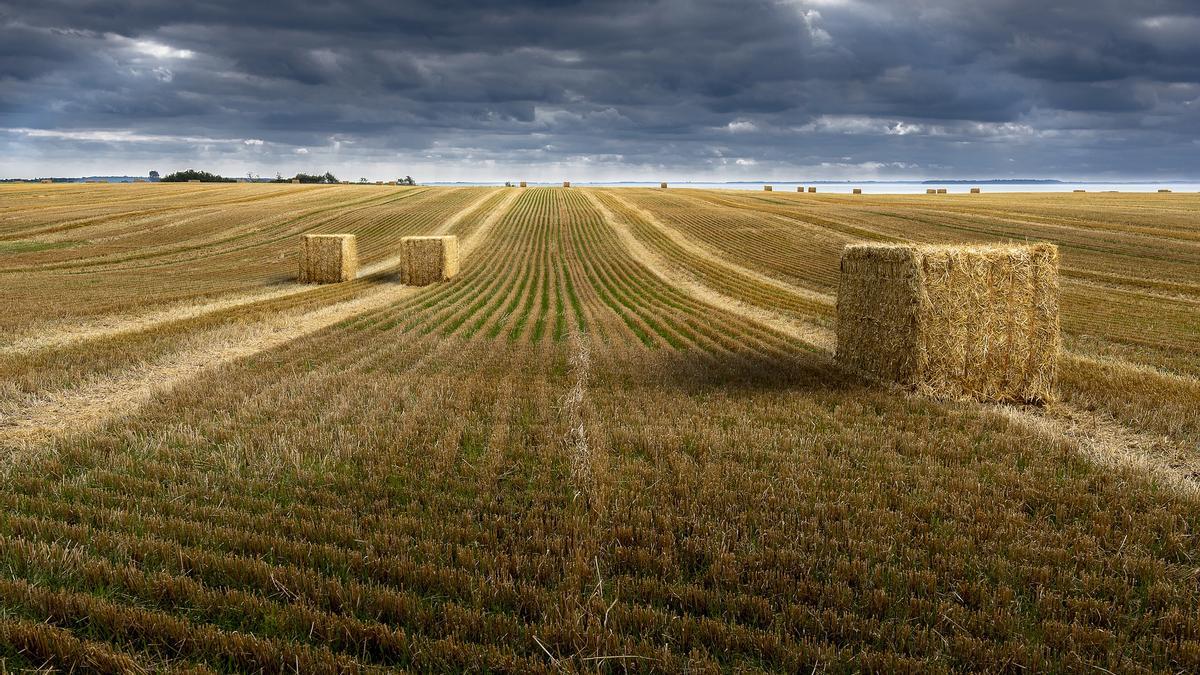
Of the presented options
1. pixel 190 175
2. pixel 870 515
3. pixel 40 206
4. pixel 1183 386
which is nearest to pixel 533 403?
pixel 870 515

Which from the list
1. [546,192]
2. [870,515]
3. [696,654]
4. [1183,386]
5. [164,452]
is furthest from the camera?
[546,192]

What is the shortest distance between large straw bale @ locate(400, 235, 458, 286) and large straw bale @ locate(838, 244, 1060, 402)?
20.6m

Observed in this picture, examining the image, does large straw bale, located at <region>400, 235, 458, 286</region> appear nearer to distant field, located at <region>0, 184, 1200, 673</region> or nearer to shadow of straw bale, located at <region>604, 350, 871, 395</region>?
distant field, located at <region>0, 184, 1200, 673</region>

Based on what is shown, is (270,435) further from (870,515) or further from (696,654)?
(870,515)

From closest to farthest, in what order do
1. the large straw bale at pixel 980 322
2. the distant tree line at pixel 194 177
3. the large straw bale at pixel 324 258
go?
the large straw bale at pixel 980 322
the large straw bale at pixel 324 258
the distant tree line at pixel 194 177

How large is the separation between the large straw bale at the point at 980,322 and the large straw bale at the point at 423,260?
2064 cm

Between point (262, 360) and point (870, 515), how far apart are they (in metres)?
11.0

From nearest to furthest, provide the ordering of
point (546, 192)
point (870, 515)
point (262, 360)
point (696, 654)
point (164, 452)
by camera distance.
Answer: point (696, 654), point (870, 515), point (164, 452), point (262, 360), point (546, 192)

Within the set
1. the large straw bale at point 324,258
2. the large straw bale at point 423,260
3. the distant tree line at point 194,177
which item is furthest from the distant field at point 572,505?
the distant tree line at point 194,177

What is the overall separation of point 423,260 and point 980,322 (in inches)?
861

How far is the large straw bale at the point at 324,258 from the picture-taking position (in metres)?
28.0

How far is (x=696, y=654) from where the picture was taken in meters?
3.77

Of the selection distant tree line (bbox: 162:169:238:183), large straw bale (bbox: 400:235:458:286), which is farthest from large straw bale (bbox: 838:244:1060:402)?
distant tree line (bbox: 162:169:238:183)

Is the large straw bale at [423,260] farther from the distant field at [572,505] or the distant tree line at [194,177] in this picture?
the distant tree line at [194,177]
